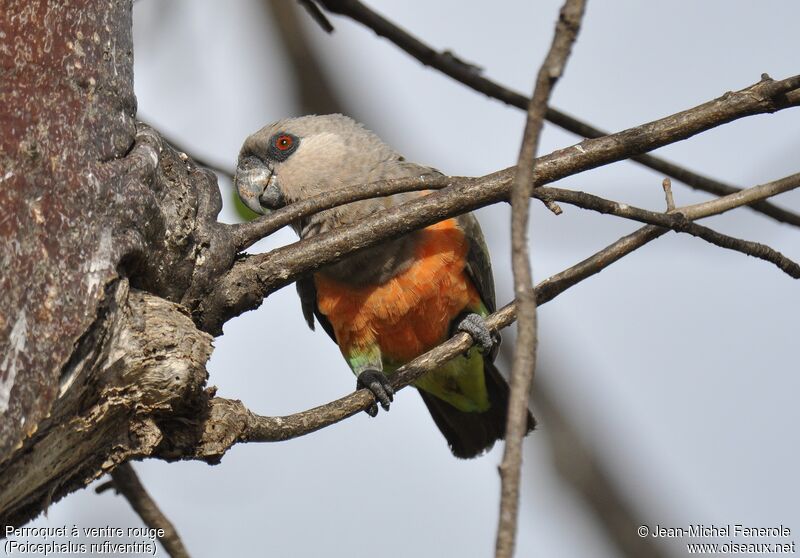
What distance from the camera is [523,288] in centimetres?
187

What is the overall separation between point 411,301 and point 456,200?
195 centimetres

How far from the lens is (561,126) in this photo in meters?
4.45

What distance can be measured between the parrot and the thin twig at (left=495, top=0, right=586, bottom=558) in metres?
2.74

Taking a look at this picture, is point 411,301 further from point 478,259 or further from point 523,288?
point 523,288

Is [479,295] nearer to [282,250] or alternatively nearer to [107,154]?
[282,250]

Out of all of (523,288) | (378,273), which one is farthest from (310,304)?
(523,288)

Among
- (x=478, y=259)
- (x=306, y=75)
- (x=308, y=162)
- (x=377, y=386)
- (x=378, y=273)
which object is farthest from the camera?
(x=306, y=75)

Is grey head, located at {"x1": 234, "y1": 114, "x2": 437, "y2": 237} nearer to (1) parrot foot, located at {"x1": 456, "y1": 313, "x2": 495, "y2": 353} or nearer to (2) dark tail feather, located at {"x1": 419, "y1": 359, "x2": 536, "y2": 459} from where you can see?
(1) parrot foot, located at {"x1": 456, "y1": 313, "x2": 495, "y2": 353}

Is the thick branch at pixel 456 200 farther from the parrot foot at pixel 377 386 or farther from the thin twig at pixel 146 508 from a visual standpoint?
the parrot foot at pixel 377 386

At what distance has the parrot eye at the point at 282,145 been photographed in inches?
223

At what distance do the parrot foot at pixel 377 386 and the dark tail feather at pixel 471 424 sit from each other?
49.6 inches

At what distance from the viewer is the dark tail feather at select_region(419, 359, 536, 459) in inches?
244

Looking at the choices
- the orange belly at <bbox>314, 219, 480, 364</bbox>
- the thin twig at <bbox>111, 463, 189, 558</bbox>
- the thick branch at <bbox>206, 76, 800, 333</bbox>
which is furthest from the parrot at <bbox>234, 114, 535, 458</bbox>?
the thick branch at <bbox>206, 76, 800, 333</bbox>

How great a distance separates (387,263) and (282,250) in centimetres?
173
